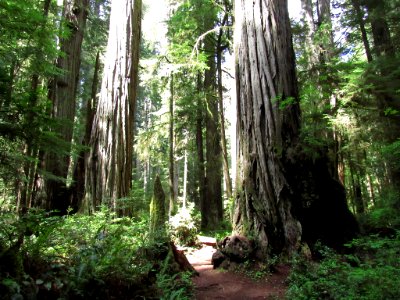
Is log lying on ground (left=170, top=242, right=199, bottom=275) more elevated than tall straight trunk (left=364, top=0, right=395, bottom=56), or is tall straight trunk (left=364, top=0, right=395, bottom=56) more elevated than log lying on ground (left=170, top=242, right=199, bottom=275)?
tall straight trunk (left=364, top=0, right=395, bottom=56)

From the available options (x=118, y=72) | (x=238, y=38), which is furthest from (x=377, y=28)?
(x=118, y=72)

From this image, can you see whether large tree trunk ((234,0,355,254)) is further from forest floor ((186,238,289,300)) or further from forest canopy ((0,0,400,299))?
forest floor ((186,238,289,300))

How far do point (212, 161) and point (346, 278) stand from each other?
10.1 metres

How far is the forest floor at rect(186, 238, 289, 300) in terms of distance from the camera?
4.38m

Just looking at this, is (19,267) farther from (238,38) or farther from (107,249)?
(238,38)

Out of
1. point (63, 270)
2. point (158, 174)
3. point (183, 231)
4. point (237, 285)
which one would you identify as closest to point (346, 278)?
point (237, 285)

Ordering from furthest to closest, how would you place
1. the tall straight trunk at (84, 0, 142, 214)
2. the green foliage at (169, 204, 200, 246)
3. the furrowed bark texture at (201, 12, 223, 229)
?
1. the furrowed bark texture at (201, 12, 223, 229)
2. the green foliage at (169, 204, 200, 246)
3. the tall straight trunk at (84, 0, 142, 214)

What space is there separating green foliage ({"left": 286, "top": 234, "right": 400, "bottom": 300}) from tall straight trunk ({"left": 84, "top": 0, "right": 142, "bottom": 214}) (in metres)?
4.10

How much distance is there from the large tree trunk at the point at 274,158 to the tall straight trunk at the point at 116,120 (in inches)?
107

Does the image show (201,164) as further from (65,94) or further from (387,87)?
(387,87)

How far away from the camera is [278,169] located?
582 cm

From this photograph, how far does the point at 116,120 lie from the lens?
24.3 ft

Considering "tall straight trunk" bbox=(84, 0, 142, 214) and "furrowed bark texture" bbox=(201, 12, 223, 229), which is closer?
"tall straight trunk" bbox=(84, 0, 142, 214)

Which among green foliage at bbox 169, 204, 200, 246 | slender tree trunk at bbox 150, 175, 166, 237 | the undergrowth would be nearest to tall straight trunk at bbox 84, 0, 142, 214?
slender tree trunk at bbox 150, 175, 166, 237
